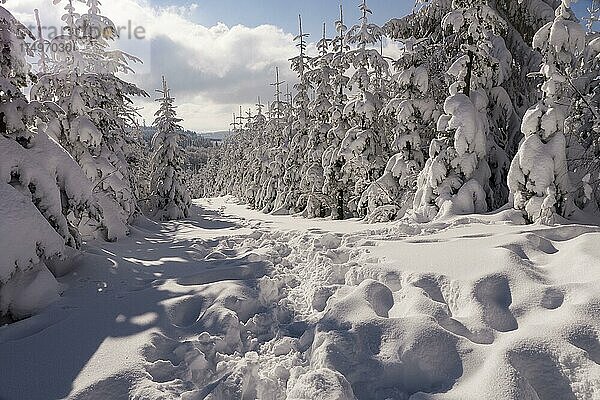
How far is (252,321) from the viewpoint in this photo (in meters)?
5.54

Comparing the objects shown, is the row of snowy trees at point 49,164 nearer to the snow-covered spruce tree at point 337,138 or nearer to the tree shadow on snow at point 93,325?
the tree shadow on snow at point 93,325

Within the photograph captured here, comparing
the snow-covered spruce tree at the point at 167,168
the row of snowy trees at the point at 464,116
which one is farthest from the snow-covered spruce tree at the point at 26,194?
the snow-covered spruce tree at the point at 167,168

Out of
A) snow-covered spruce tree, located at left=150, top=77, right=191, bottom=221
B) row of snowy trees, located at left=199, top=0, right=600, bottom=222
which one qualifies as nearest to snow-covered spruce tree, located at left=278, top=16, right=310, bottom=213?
row of snowy trees, located at left=199, top=0, right=600, bottom=222

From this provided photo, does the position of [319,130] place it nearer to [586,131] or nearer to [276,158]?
[276,158]

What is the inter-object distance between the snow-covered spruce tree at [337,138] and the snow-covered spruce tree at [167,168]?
11.6 meters

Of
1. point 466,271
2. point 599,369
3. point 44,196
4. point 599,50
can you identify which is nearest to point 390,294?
point 466,271

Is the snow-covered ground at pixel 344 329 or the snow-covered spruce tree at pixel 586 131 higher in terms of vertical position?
the snow-covered spruce tree at pixel 586 131

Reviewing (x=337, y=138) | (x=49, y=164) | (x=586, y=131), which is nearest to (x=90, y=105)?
(x=49, y=164)

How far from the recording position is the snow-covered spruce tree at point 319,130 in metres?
24.2

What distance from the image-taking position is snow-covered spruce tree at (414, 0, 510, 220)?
37.6ft

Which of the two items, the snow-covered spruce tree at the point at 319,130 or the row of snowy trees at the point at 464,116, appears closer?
the row of snowy trees at the point at 464,116

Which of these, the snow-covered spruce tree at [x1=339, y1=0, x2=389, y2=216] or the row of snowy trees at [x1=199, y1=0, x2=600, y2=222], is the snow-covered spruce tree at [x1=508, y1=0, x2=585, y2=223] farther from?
the snow-covered spruce tree at [x1=339, y1=0, x2=389, y2=216]

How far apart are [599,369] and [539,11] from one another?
13.4 metres

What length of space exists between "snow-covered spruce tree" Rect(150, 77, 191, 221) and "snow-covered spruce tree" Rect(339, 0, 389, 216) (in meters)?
13.8
